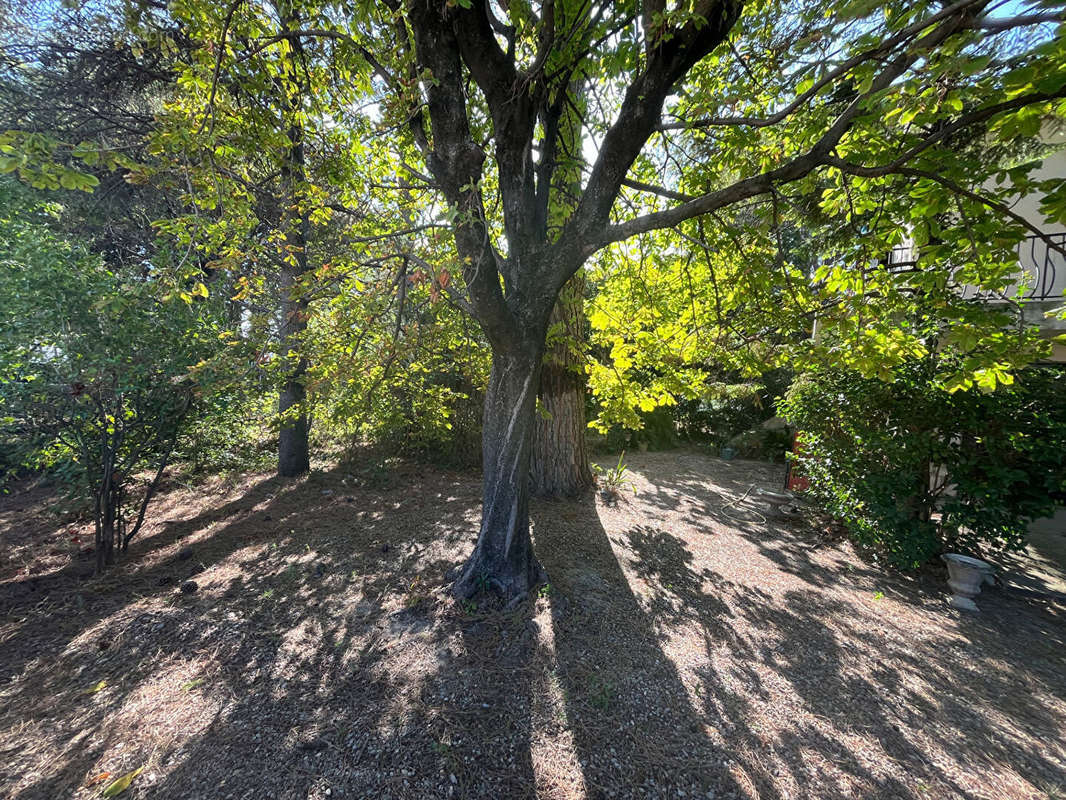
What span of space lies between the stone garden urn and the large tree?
138 inches

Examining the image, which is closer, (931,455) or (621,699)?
(621,699)

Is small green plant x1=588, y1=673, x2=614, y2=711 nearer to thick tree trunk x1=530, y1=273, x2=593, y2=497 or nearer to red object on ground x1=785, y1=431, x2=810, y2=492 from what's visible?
thick tree trunk x1=530, y1=273, x2=593, y2=497

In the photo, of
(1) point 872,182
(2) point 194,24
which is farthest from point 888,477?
(2) point 194,24

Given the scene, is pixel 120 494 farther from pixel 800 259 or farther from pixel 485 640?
pixel 800 259

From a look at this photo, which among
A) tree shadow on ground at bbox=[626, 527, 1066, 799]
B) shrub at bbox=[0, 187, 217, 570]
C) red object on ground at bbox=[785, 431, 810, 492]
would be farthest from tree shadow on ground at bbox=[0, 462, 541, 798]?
red object on ground at bbox=[785, 431, 810, 492]

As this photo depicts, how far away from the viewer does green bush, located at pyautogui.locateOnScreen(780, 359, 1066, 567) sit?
12.4ft

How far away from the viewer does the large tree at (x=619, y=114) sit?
2.32 metres

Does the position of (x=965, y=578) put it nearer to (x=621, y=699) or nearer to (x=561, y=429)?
(x=621, y=699)

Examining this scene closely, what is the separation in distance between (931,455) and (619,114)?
4.73 m

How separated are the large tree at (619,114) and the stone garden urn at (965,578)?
11.5 ft

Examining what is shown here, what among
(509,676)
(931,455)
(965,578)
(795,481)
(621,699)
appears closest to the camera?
(621,699)

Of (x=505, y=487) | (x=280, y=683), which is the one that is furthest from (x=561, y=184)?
(x=280, y=683)

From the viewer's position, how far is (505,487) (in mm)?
3367

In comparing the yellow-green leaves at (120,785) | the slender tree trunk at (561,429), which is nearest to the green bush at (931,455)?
the slender tree trunk at (561,429)
